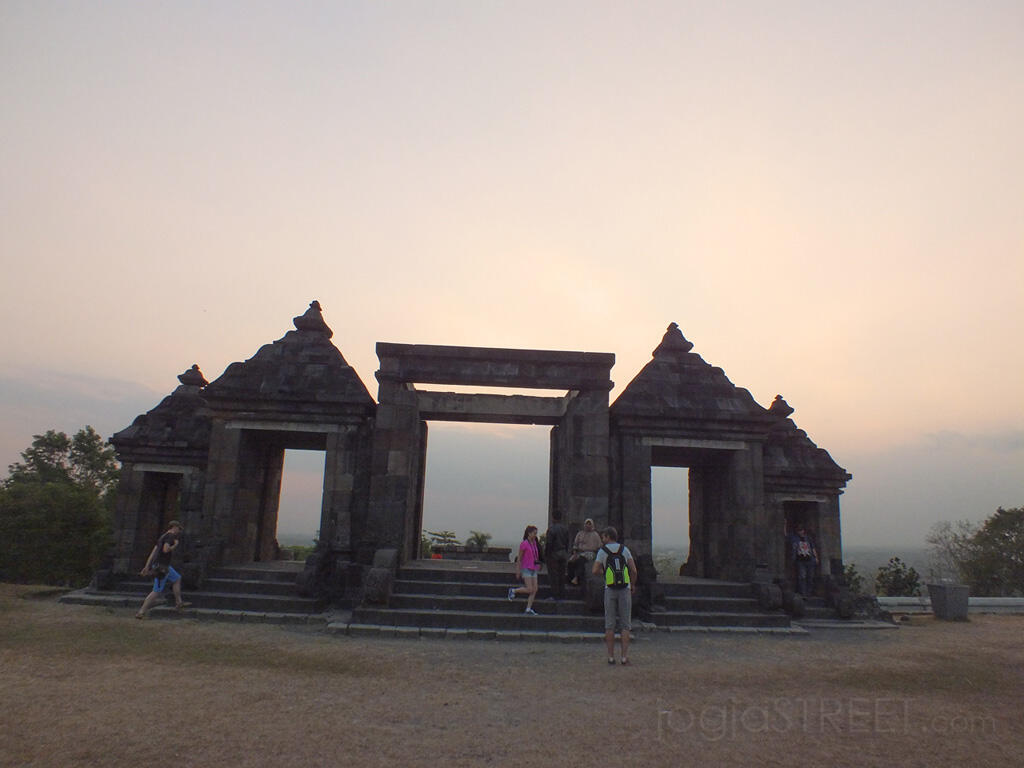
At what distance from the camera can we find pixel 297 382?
50.4ft

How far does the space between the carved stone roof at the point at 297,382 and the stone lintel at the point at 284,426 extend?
15cm

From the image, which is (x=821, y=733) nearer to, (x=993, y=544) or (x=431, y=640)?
(x=431, y=640)

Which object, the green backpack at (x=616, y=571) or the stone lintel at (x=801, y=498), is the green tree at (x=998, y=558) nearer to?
the stone lintel at (x=801, y=498)

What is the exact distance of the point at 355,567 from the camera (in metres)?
13.6

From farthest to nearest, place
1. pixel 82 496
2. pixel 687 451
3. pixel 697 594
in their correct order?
1. pixel 82 496
2. pixel 687 451
3. pixel 697 594

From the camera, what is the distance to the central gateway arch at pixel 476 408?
45.7ft

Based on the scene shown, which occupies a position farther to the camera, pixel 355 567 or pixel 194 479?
pixel 194 479

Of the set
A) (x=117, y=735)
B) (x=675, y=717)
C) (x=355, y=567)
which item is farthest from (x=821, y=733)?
(x=355, y=567)

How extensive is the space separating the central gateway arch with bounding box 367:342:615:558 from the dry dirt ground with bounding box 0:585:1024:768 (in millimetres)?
3578

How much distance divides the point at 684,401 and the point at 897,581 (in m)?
13.9

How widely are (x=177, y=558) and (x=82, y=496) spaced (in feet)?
57.8

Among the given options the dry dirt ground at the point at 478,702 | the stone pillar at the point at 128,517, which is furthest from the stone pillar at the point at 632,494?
the stone pillar at the point at 128,517

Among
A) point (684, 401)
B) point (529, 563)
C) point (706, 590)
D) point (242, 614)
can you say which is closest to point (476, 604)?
point (529, 563)

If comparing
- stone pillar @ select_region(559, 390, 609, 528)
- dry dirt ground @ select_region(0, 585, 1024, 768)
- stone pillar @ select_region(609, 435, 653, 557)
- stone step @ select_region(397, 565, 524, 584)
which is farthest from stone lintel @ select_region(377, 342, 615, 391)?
dry dirt ground @ select_region(0, 585, 1024, 768)
